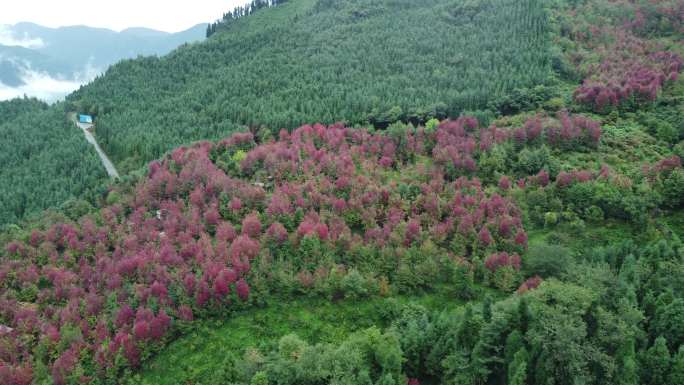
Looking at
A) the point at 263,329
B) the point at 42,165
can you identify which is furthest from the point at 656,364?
the point at 42,165

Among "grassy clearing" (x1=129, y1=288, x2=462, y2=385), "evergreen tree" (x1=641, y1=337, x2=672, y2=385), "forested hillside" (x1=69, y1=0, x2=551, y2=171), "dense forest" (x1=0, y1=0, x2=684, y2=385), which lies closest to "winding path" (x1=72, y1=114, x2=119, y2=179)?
"forested hillside" (x1=69, y1=0, x2=551, y2=171)

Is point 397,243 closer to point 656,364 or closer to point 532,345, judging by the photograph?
point 532,345

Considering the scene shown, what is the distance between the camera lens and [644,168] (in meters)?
67.5

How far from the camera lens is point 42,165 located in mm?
113812

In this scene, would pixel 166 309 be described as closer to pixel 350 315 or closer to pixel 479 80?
pixel 350 315

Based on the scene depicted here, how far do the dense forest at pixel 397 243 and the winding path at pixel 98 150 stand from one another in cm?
438

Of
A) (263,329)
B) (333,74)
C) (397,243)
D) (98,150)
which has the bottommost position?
(263,329)

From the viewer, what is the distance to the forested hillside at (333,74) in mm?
107500

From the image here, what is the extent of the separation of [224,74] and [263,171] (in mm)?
82431

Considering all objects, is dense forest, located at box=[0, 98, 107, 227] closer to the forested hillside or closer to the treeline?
the forested hillside

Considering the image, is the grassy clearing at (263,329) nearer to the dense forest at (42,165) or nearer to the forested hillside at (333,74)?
the dense forest at (42,165)

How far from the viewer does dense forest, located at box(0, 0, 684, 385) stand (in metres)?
41.1

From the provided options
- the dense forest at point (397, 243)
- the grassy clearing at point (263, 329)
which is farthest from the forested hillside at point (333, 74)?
the grassy clearing at point (263, 329)

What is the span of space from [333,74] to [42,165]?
73434 millimetres
